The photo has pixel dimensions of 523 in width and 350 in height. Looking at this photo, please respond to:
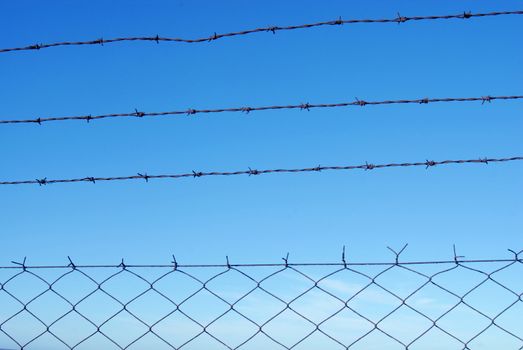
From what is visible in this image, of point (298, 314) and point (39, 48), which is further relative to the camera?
point (39, 48)

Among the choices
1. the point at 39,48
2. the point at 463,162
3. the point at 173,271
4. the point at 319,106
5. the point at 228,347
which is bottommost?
the point at 228,347

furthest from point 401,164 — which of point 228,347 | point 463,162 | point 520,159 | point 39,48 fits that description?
point 39,48

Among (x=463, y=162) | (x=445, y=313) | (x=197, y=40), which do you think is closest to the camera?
(x=445, y=313)

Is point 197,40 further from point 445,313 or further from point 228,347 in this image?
→ point 445,313

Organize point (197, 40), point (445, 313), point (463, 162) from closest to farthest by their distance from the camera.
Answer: point (445, 313)
point (463, 162)
point (197, 40)

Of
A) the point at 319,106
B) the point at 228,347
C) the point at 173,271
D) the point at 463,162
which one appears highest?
the point at 319,106

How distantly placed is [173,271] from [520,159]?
1652mm

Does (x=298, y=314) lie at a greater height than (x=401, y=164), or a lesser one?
lesser

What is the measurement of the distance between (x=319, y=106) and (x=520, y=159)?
0.96 metres

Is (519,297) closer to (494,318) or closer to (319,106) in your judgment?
(494,318)

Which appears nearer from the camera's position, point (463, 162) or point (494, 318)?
point (494, 318)

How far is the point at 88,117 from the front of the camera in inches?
160

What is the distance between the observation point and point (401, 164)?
3.60m

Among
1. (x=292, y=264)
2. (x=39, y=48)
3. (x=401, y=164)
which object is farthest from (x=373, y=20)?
(x=39, y=48)
